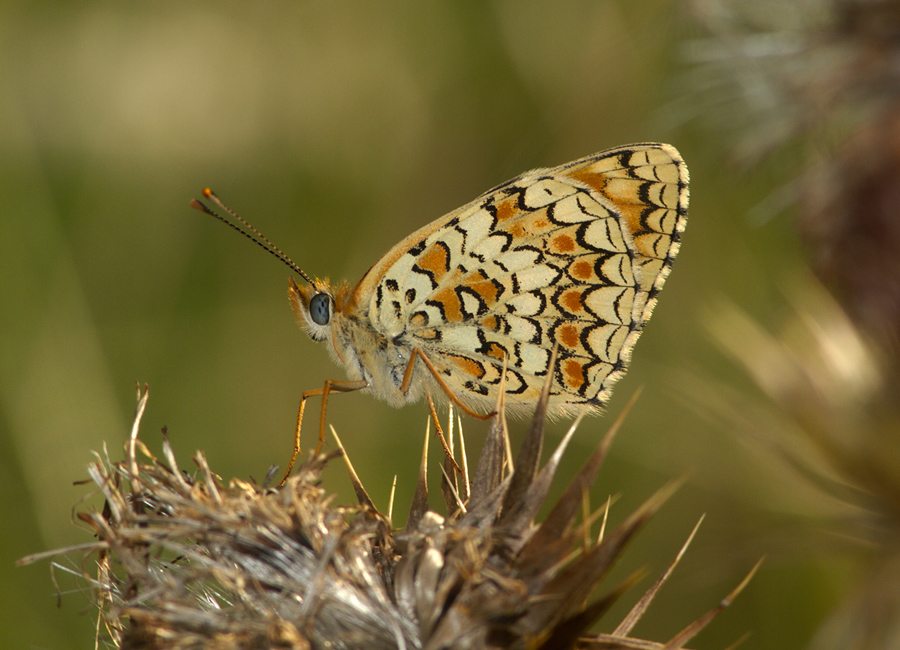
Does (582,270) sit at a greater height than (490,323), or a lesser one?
greater

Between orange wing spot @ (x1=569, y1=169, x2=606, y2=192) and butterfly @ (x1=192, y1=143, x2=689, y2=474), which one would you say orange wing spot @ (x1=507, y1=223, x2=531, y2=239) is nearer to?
butterfly @ (x1=192, y1=143, x2=689, y2=474)

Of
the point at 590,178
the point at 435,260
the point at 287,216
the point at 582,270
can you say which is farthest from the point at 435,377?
the point at 287,216

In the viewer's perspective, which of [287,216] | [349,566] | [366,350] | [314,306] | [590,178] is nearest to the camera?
[349,566]

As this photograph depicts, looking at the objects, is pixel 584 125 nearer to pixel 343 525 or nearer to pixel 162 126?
pixel 162 126

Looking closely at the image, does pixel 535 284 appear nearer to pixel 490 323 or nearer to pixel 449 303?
pixel 490 323

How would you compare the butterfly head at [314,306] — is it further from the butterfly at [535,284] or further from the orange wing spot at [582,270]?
the orange wing spot at [582,270]

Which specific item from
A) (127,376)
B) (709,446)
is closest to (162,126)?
(127,376)

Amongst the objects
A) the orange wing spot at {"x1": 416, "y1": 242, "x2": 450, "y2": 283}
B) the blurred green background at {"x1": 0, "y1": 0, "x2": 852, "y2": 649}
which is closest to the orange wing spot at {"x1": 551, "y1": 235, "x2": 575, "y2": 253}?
the orange wing spot at {"x1": 416, "y1": 242, "x2": 450, "y2": 283}
